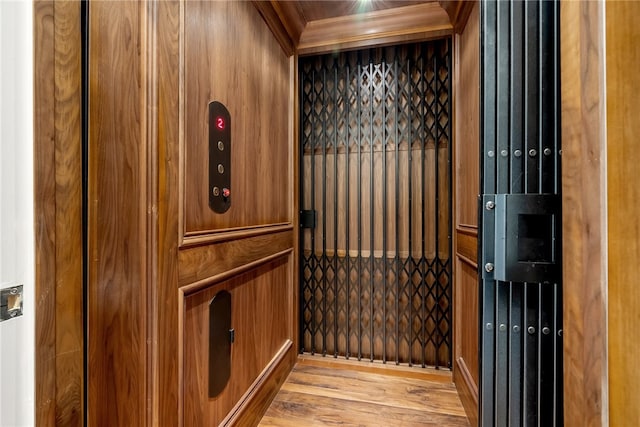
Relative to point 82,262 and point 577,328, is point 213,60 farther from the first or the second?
point 577,328

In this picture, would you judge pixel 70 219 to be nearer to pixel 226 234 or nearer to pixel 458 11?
pixel 226 234

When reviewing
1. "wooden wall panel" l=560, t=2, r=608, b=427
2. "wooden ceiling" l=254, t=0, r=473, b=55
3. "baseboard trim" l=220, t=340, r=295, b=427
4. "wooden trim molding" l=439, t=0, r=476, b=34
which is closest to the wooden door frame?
"wooden wall panel" l=560, t=2, r=608, b=427

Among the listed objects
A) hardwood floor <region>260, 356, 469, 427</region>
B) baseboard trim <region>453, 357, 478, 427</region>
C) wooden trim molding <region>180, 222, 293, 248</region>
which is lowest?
hardwood floor <region>260, 356, 469, 427</region>

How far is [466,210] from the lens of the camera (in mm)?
1834

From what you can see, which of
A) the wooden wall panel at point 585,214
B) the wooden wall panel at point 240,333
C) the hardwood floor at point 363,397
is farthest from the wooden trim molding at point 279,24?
the hardwood floor at point 363,397

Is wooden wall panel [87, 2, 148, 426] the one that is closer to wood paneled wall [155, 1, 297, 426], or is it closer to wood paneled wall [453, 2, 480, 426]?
wood paneled wall [155, 1, 297, 426]

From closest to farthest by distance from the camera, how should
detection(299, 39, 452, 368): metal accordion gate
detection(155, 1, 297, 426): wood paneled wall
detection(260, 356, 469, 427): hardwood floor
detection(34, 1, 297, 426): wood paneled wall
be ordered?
detection(34, 1, 297, 426): wood paneled wall, detection(155, 1, 297, 426): wood paneled wall, detection(260, 356, 469, 427): hardwood floor, detection(299, 39, 452, 368): metal accordion gate

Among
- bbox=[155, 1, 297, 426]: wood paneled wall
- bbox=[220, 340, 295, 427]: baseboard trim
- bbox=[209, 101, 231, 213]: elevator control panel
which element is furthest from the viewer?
bbox=[220, 340, 295, 427]: baseboard trim

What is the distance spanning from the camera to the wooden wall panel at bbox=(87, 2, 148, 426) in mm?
959

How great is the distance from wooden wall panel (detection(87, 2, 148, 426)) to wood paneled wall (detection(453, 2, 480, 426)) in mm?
1425

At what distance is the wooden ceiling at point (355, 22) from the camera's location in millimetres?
2002

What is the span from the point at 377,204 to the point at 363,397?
1.26m

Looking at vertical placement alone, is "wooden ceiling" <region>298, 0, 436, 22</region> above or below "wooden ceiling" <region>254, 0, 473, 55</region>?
above

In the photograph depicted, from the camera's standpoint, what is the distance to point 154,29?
3.16ft
